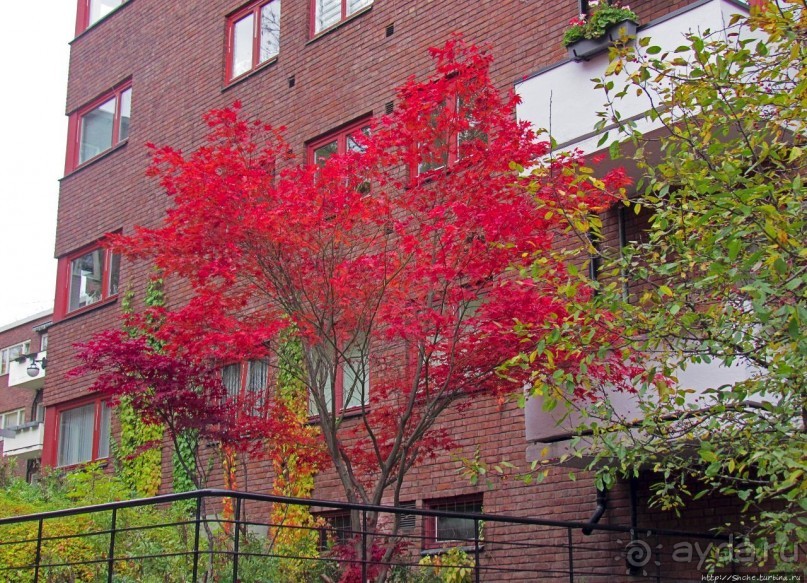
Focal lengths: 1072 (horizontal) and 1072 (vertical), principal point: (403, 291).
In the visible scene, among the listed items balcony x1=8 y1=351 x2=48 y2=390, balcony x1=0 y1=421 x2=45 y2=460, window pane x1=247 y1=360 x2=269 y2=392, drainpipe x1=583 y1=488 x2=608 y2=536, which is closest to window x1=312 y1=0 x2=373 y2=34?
window pane x1=247 y1=360 x2=269 y2=392

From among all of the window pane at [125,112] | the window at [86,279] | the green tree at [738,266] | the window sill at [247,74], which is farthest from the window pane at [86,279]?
the green tree at [738,266]

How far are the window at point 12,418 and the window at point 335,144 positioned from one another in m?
34.2

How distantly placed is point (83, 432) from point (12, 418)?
29.7 meters

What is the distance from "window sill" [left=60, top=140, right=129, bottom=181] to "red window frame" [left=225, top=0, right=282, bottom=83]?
3128 millimetres

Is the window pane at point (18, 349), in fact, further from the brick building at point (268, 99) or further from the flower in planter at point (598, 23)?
the flower in planter at point (598, 23)

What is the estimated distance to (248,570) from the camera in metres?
12.1

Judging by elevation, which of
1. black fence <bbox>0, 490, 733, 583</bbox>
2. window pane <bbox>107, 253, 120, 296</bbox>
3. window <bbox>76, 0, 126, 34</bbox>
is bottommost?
black fence <bbox>0, 490, 733, 583</bbox>

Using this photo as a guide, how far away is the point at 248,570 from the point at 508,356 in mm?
3931

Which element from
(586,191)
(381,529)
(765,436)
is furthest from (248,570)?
(765,436)

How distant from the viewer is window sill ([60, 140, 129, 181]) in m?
22.2

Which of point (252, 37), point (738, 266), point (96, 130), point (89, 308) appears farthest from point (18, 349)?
point (738, 266)

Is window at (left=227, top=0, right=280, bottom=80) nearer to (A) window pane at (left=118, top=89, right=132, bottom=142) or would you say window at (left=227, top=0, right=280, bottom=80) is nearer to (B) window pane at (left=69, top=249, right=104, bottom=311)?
(A) window pane at (left=118, top=89, right=132, bottom=142)

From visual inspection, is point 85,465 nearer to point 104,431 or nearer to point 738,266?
point 104,431

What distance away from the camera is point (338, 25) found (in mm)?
18328
